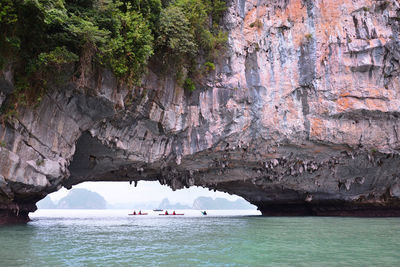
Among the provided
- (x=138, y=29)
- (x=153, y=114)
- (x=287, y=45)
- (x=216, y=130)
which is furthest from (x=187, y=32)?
(x=287, y=45)

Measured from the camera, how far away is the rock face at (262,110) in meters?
15.1

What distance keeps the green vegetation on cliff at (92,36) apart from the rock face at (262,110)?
1.35 m

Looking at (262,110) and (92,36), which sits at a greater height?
(92,36)

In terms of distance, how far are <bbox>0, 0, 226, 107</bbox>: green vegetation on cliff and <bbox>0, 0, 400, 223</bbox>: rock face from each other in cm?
135

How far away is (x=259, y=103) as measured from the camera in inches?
699

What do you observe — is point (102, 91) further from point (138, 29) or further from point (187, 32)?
point (187, 32)

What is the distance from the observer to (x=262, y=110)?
1789cm

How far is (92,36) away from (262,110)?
9.92 meters

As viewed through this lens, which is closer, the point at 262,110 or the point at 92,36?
the point at 92,36

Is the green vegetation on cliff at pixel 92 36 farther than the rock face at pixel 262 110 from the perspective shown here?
No

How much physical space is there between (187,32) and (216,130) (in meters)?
A: 5.21

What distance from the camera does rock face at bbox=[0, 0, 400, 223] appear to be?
49.6 feet

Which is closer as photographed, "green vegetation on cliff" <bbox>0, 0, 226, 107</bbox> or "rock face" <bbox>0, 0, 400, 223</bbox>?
"green vegetation on cliff" <bbox>0, 0, 226, 107</bbox>

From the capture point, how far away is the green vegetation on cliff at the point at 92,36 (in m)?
10.1
